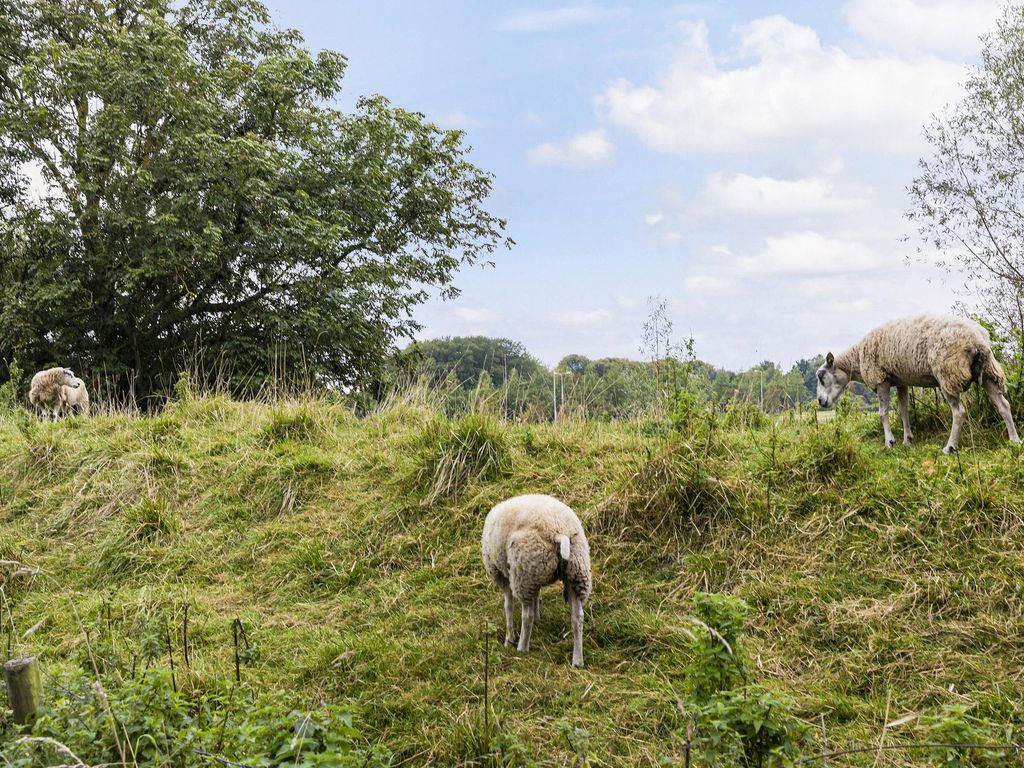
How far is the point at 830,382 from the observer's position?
28.1ft

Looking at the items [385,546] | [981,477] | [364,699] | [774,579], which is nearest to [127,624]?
[385,546]

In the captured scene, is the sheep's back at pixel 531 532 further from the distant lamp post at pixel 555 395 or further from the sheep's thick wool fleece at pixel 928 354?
the sheep's thick wool fleece at pixel 928 354

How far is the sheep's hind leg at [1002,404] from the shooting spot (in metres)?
6.91

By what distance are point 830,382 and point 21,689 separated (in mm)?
7946

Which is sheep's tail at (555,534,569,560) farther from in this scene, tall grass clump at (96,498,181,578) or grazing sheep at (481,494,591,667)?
tall grass clump at (96,498,181,578)

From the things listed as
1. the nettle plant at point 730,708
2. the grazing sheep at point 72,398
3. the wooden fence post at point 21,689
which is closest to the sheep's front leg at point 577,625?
the nettle plant at point 730,708

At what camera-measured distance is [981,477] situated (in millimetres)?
5938

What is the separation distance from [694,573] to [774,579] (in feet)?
1.91

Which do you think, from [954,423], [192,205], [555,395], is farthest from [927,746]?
[192,205]

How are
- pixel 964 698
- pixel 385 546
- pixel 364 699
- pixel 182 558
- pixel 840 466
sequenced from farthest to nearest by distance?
pixel 182 558 < pixel 385 546 < pixel 840 466 < pixel 364 699 < pixel 964 698

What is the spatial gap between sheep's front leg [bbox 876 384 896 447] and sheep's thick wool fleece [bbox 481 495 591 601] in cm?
412

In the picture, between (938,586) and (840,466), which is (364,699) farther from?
(840,466)

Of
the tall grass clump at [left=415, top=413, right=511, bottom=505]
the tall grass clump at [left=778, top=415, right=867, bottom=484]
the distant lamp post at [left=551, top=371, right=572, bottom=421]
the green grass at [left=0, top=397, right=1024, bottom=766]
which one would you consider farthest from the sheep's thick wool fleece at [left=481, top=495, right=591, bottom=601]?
the distant lamp post at [left=551, top=371, right=572, bottom=421]

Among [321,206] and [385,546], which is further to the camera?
[321,206]
